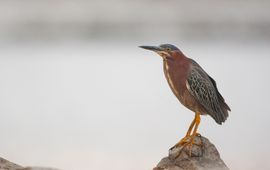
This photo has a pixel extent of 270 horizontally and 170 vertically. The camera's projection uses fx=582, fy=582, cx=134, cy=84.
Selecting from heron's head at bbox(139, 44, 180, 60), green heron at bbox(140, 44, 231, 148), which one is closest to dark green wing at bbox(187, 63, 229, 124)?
green heron at bbox(140, 44, 231, 148)

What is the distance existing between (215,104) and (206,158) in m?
0.21

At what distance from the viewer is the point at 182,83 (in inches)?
86.0

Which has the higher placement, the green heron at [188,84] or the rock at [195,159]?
the green heron at [188,84]

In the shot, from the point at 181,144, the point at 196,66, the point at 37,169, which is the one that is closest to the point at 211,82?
the point at 196,66

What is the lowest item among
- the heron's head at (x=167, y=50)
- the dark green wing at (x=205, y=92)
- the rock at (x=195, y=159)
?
the rock at (x=195, y=159)

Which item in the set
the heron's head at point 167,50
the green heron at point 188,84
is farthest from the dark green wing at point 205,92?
the heron's head at point 167,50

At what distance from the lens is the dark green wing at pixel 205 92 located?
7.16ft

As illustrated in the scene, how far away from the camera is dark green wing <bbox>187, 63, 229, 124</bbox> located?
2182mm

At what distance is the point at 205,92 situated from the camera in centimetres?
220

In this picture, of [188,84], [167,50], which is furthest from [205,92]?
[167,50]

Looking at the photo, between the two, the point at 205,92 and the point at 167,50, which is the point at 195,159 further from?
the point at 167,50

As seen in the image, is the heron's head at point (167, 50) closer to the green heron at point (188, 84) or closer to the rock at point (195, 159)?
the green heron at point (188, 84)

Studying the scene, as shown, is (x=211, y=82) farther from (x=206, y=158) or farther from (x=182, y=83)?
(x=206, y=158)

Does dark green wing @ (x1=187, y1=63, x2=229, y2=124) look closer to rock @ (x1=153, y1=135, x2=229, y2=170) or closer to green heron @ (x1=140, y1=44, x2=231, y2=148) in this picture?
green heron @ (x1=140, y1=44, x2=231, y2=148)
